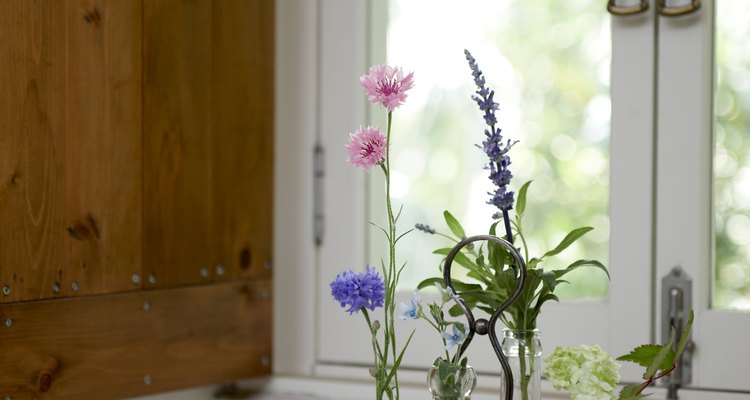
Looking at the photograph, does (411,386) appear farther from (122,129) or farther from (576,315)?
(122,129)

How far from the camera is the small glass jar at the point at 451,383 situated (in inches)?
41.6

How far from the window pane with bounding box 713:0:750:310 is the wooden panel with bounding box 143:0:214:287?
80cm

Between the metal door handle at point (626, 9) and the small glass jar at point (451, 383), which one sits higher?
the metal door handle at point (626, 9)

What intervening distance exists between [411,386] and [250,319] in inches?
11.8

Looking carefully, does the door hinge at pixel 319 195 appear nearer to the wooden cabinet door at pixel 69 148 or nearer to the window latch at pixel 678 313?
the wooden cabinet door at pixel 69 148

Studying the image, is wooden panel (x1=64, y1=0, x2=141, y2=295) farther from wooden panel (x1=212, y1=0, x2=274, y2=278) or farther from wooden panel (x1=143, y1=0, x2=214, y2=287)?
wooden panel (x1=212, y1=0, x2=274, y2=278)

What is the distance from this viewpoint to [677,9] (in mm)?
1410

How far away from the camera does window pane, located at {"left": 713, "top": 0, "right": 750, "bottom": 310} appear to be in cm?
142

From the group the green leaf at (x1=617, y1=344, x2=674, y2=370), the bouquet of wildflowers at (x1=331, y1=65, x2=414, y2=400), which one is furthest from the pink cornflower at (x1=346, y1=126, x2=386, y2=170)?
the green leaf at (x1=617, y1=344, x2=674, y2=370)

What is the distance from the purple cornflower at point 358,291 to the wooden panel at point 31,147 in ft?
1.41

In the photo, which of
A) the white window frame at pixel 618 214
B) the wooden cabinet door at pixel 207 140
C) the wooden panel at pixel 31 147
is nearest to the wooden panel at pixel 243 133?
the wooden cabinet door at pixel 207 140

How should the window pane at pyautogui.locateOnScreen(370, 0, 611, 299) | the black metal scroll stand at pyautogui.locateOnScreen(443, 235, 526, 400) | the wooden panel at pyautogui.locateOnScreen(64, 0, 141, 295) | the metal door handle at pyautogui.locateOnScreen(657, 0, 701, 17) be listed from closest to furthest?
1. the black metal scroll stand at pyautogui.locateOnScreen(443, 235, 526, 400)
2. the wooden panel at pyautogui.locateOnScreen(64, 0, 141, 295)
3. the metal door handle at pyautogui.locateOnScreen(657, 0, 701, 17)
4. the window pane at pyautogui.locateOnScreen(370, 0, 611, 299)

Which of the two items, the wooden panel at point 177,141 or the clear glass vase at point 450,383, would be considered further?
the wooden panel at point 177,141

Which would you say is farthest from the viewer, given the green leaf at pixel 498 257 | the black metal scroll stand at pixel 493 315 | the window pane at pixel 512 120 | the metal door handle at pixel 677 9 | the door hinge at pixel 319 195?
the door hinge at pixel 319 195
